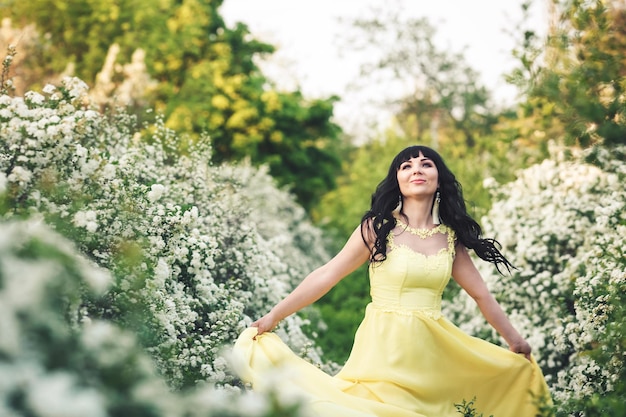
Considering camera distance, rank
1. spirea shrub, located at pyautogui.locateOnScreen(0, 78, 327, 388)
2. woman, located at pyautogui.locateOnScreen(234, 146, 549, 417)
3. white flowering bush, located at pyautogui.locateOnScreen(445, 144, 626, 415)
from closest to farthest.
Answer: spirea shrub, located at pyautogui.locateOnScreen(0, 78, 327, 388)
woman, located at pyautogui.locateOnScreen(234, 146, 549, 417)
white flowering bush, located at pyautogui.locateOnScreen(445, 144, 626, 415)

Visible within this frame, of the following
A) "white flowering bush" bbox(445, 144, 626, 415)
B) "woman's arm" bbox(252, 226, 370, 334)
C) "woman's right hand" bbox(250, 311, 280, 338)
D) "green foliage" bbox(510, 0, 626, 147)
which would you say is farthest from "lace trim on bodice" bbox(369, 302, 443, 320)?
"green foliage" bbox(510, 0, 626, 147)

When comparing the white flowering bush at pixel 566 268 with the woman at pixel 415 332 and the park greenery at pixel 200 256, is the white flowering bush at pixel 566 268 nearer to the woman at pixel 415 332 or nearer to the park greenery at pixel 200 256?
the park greenery at pixel 200 256

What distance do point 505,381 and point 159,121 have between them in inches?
158

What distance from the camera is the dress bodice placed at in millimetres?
4230

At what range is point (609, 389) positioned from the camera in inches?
175

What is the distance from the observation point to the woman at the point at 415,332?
159 inches

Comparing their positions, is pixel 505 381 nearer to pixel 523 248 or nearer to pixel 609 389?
pixel 609 389

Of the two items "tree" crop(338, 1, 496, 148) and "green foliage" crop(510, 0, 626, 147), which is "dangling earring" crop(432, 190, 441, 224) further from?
"tree" crop(338, 1, 496, 148)

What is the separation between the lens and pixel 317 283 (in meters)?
4.27

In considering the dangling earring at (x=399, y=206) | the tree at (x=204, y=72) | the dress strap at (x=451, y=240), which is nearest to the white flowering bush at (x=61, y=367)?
the dress strap at (x=451, y=240)

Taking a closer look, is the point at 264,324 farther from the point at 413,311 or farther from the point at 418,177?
the point at 418,177

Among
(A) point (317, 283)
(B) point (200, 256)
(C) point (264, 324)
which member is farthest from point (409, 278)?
(B) point (200, 256)

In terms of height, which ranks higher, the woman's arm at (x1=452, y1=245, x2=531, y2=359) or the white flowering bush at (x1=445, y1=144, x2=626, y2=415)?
the white flowering bush at (x1=445, y1=144, x2=626, y2=415)

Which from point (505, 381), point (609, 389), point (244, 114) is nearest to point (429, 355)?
point (505, 381)
